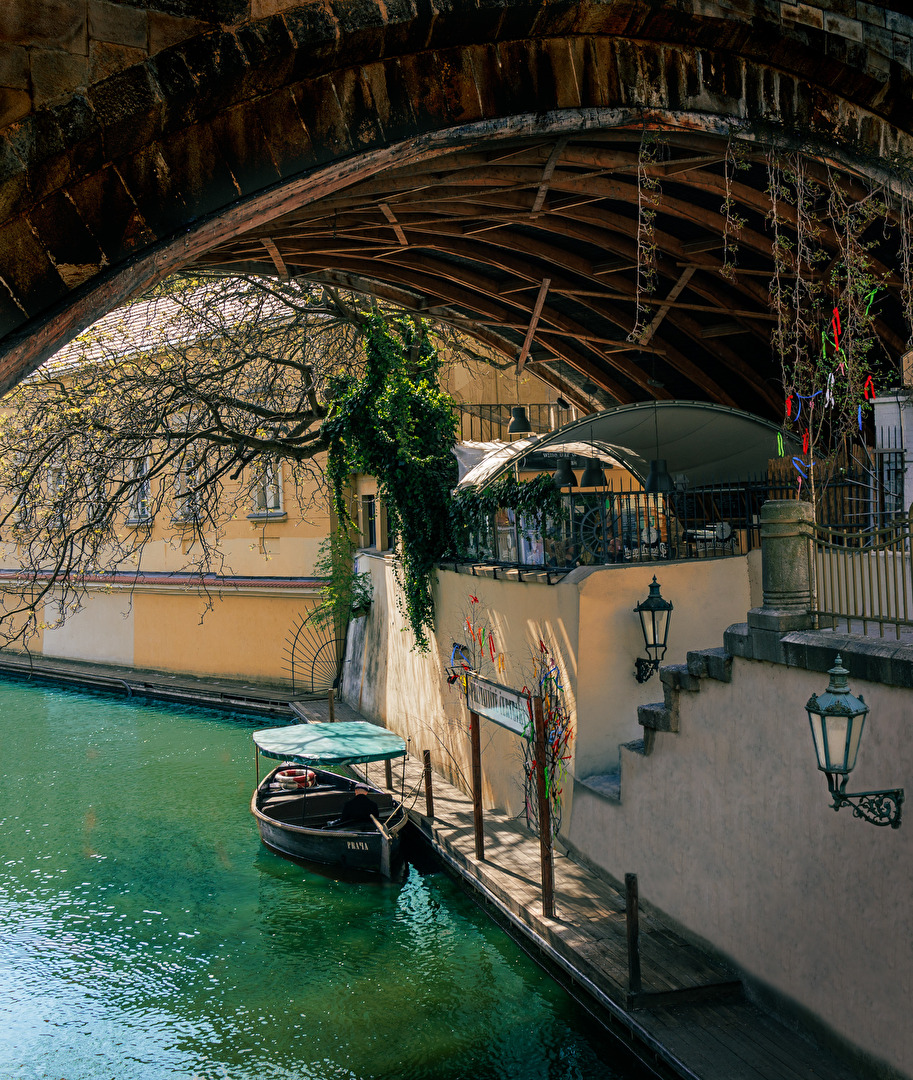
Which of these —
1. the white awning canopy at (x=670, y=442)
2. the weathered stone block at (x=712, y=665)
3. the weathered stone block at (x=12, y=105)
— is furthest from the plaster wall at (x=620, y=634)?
the weathered stone block at (x=12, y=105)

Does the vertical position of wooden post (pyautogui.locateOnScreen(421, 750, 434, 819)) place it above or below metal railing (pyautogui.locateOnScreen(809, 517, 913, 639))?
below

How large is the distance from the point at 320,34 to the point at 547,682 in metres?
7.42

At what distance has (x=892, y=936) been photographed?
6.13 meters

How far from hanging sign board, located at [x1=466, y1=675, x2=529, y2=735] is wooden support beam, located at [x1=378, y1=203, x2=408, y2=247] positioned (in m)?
4.90

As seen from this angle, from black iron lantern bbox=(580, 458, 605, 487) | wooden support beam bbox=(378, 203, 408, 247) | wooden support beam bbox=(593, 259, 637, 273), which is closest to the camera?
wooden support beam bbox=(378, 203, 408, 247)

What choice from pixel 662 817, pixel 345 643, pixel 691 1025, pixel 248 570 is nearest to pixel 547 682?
pixel 662 817

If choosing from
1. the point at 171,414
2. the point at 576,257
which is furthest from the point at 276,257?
the point at 171,414

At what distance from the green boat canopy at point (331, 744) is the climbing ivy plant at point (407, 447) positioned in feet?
6.27

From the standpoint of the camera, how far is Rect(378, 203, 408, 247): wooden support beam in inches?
396

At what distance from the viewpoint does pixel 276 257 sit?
1134 centimetres

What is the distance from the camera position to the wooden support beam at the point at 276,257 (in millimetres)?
10875

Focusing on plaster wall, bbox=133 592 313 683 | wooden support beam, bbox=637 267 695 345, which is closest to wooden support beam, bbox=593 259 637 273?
wooden support beam, bbox=637 267 695 345

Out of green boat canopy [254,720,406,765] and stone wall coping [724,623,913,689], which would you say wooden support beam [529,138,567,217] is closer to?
stone wall coping [724,623,913,689]

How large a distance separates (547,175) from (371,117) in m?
3.76
